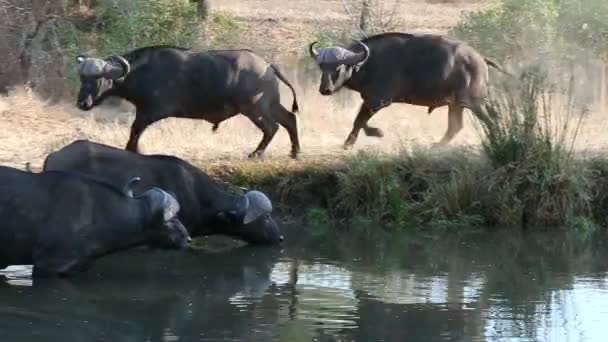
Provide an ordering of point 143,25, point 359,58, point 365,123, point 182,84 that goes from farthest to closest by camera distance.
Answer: point 143,25, point 365,123, point 359,58, point 182,84

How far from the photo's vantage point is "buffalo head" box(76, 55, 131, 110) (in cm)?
1677

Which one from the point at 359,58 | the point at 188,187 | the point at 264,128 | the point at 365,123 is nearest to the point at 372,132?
the point at 365,123

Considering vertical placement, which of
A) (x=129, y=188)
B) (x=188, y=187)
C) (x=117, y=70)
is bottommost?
(x=188, y=187)

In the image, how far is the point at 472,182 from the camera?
632 inches

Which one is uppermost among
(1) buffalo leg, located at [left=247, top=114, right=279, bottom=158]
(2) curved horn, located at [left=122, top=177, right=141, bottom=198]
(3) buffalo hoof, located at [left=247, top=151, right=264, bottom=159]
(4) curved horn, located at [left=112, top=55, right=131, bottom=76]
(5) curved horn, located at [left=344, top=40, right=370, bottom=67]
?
(4) curved horn, located at [left=112, top=55, right=131, bottom=76]

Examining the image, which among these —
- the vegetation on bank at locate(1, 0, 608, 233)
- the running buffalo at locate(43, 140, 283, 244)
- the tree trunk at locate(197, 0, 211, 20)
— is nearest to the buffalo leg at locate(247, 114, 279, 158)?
the vegetation on bank at locate(1, 0, 608, 233)

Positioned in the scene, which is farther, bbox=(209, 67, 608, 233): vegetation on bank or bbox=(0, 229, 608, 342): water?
bbox=(209, 67, 608, 233): vegetation on bank

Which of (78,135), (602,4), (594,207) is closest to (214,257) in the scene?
(594,207)

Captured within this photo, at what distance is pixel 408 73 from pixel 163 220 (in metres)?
7.02

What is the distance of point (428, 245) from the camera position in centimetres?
1488

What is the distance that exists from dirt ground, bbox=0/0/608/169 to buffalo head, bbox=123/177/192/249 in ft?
13.3

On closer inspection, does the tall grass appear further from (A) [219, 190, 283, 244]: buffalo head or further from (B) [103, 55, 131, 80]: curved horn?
(B) [103, 55, 131, 80]: curved horn

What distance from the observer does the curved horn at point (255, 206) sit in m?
14.3

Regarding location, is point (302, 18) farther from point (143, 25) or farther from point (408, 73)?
point (408, 73)
